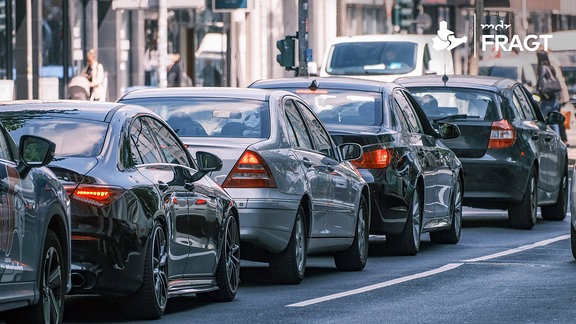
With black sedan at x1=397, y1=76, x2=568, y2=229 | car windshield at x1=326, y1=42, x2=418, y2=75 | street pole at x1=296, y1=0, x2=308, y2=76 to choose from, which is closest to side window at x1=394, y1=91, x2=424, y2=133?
black sedan at x1=397, y1=76, x2=568, y2=229

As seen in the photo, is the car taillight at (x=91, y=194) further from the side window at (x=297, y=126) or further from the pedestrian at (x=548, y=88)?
the pedestrian at (x=548, y=88)

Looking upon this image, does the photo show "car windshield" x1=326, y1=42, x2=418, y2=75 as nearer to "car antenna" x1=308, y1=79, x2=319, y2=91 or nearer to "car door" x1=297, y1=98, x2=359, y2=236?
"car antenna" x1=308, y1=79, x2=319, y2=91

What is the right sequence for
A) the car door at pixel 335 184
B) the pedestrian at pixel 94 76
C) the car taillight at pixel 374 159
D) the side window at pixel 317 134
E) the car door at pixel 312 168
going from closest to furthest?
1. the car door at pixel 312 168
2. the car door at pixel 335 184
3. the side window at pixel 317 134
4. the car taillight at pixel 374 159
5. the pedestrian at pixel 94 76

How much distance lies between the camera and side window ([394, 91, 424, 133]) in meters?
17.7

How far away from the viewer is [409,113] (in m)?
18.0

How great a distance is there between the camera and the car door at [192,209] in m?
11.9

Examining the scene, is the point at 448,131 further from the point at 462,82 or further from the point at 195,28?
the point at 195,28

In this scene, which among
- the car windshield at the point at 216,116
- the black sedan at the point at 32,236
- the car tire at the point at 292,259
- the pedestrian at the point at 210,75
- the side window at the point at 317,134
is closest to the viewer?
the black sedan at the point at 32,236

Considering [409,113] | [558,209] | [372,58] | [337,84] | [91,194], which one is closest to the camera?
[91,194]

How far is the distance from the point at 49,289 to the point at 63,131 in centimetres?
161

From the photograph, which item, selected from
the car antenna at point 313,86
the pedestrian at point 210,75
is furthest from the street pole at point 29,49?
the car antenna at point 313,86

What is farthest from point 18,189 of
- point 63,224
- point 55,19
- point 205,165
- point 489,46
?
point 489,46

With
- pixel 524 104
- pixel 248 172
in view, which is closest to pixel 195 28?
pixel 524 104

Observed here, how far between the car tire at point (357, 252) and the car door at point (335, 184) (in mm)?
206
